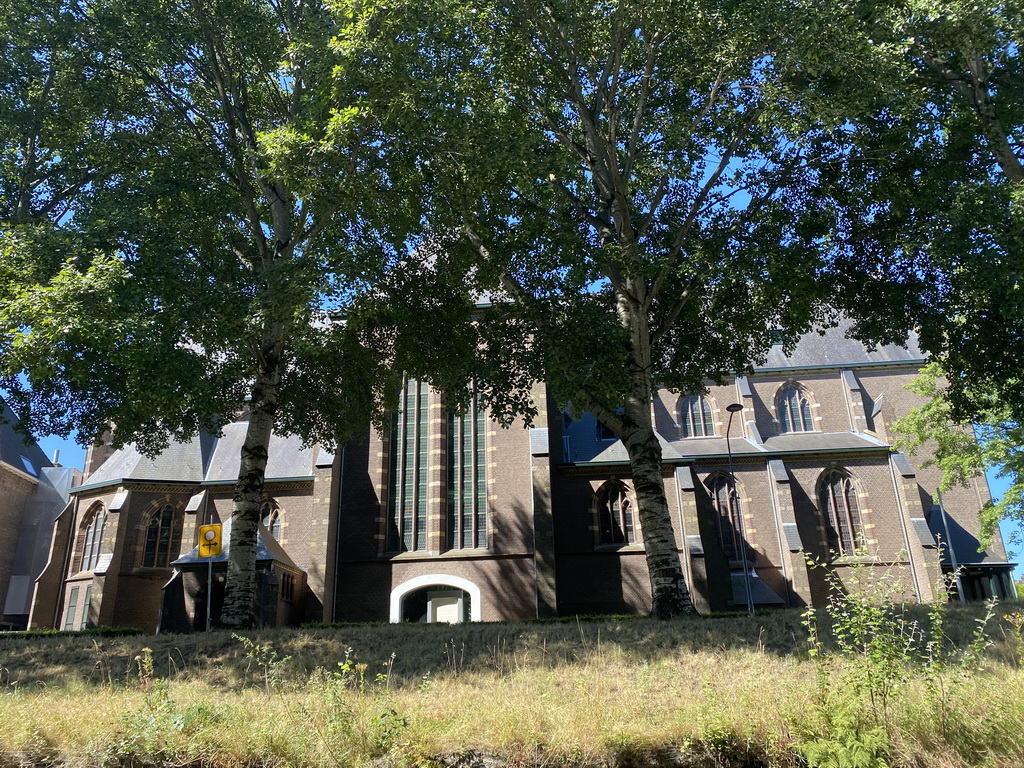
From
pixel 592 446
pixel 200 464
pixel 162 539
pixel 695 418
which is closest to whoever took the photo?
pixel 162 539

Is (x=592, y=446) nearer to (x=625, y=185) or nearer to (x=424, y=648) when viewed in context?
(x=625, y=185)

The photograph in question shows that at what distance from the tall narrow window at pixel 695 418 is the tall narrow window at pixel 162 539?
21.8 meters

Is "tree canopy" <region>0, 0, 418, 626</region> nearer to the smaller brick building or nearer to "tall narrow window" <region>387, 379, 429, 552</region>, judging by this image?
"tall narrow window" <region>387, 379, 429, 552</region>

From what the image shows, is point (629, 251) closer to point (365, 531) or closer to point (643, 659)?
point (643, 659)

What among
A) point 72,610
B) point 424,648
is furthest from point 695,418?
point 72,610

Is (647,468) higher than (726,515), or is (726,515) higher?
(726,515)

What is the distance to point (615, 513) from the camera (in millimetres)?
26250

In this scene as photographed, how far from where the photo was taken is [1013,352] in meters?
13.2

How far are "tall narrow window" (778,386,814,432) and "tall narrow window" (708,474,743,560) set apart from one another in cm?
542

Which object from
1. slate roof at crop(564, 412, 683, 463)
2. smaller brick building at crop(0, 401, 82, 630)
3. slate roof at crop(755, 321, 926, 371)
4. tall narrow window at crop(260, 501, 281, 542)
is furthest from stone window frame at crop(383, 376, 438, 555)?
smaller brick building at crop(0, 401, 82, 630)

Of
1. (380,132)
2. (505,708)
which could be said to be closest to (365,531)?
(380,132)

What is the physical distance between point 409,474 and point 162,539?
32.9 feet

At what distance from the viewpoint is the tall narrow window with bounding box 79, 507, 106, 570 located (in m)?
27.1

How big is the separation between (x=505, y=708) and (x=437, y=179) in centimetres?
958
